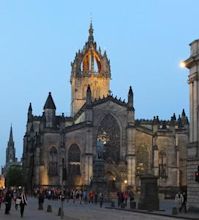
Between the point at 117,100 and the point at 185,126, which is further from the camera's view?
the point at 185,126

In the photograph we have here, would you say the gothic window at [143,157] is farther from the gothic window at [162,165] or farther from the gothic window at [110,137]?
the gothic window at [110,137]

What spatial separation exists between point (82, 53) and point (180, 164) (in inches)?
1383

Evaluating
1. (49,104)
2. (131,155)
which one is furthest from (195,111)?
(49,104)

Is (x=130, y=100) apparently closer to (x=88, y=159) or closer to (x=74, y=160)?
(x=88, y=159)

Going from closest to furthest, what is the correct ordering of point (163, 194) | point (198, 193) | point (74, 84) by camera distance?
point (198, 193) < point (163, 194) < point (74, 84)

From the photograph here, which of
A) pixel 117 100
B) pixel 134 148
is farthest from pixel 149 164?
pixel 117 100

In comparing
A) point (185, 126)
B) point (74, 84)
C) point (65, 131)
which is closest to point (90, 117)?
point (65, 131)

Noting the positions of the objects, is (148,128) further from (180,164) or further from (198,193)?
(198,193)

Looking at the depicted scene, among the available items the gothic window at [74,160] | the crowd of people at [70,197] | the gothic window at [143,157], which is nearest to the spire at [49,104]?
the gothic window at [74,160]

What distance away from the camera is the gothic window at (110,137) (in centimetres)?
10071

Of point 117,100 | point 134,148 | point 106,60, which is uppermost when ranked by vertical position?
point 106,60

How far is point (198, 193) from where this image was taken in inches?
1652

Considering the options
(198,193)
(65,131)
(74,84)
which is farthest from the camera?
(74,84)

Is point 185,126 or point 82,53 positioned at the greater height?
point 82,53
